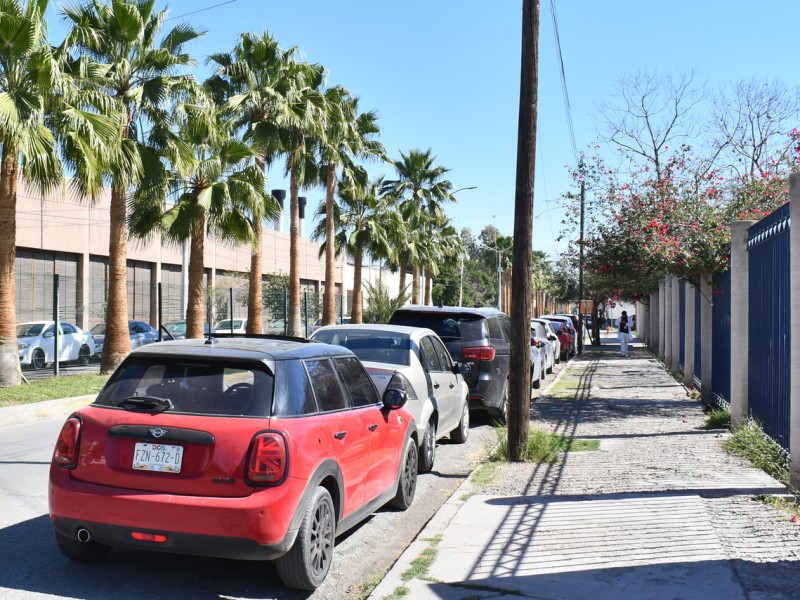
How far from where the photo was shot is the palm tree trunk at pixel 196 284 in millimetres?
22234

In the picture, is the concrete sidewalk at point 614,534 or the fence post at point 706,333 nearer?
the concrete sidewalk at point 614,534

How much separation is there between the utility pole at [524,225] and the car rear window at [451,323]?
93.3 inches

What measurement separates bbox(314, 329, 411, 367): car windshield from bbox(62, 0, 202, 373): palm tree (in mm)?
10765

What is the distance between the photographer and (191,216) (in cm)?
2189

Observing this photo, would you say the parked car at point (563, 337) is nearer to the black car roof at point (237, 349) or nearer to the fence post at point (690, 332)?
the fence post at point (690, 332)

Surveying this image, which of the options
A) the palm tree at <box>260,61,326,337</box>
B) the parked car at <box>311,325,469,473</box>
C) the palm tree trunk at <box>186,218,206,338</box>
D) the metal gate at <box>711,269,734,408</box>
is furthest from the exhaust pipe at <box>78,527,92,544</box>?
the palm tree at <box>260,61,326,337</box>

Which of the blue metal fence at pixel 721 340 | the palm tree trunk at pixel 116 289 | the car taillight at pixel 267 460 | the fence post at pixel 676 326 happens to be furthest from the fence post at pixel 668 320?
the car taillight at pixel 267 460

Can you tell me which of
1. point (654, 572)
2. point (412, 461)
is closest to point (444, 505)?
point (412, 461)

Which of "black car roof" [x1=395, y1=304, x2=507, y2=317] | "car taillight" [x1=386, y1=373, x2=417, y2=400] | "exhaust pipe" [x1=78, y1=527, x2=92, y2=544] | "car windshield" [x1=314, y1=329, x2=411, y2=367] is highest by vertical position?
"black car roof" [x1=395, y1=304, x2=507, y2=317]

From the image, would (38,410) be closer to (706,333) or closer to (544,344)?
(706,333)

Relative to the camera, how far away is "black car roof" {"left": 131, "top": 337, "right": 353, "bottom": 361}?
206 inches

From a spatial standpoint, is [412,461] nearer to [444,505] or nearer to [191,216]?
[444,505]

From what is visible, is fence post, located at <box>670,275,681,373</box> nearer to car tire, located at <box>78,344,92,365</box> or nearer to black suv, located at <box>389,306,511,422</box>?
black suv, located at <box>389,306,511,422</box>

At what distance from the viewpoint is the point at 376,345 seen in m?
9.27
